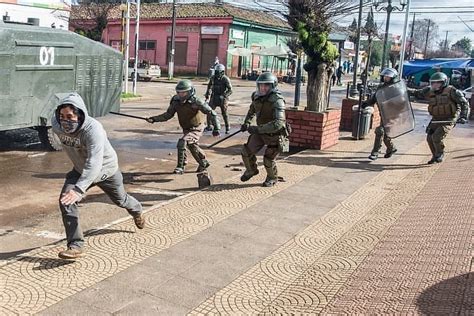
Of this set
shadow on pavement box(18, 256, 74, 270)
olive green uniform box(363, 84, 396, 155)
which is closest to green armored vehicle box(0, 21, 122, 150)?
shadow on pavement box(18, 256, 74, 270)

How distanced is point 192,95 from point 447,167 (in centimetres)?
460

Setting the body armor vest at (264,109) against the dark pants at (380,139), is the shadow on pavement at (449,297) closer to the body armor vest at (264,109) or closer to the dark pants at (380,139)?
the body armor vest at (264,109)

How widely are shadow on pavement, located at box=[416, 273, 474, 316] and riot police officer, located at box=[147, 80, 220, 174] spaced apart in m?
4.32

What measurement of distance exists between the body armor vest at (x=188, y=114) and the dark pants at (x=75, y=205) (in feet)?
9.31

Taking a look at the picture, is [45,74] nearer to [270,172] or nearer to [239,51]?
[270,172]

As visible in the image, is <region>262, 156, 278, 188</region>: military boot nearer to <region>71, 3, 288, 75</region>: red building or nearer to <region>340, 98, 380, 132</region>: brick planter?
<region>340, 98, 380, 132</region>: brick planter

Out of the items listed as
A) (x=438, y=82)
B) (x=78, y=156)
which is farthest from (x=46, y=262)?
(x=438, y=82)

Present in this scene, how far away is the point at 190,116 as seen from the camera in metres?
7.89

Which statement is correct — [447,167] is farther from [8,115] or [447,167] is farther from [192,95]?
[8,115]

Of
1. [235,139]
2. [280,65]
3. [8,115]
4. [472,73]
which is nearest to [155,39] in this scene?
[280,65]

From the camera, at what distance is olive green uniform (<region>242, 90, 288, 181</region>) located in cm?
712

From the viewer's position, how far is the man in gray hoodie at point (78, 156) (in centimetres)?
430

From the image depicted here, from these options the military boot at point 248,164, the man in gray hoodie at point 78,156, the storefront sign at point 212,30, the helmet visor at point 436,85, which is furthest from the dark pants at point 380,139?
the storefront sign at point 212,30

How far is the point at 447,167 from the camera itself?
921 cm
